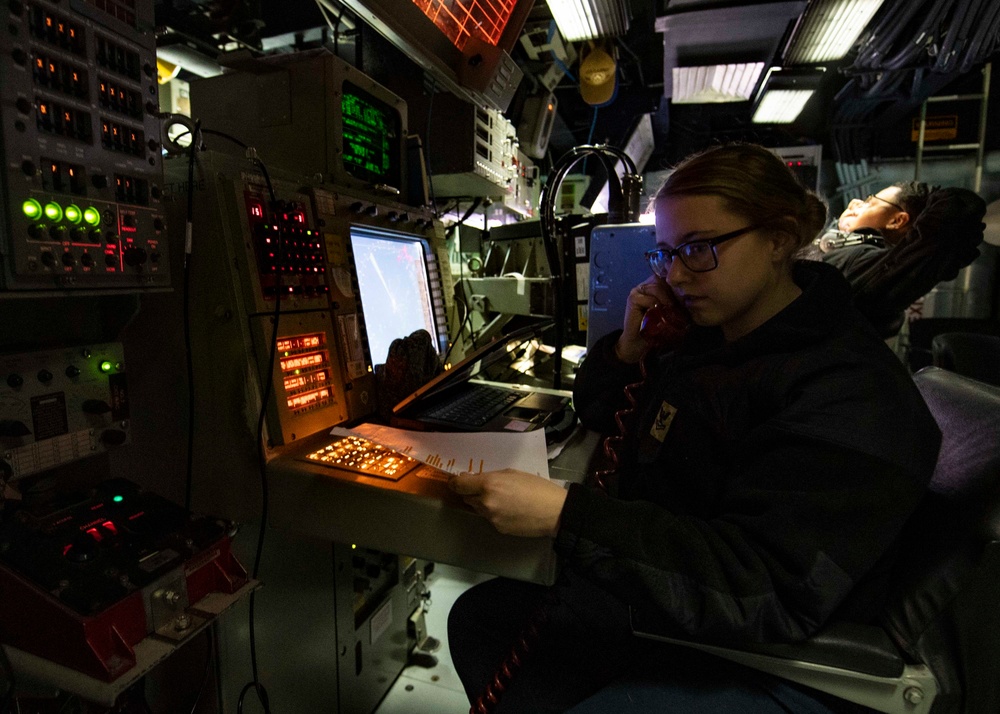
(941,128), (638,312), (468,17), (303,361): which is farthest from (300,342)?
(941,128)

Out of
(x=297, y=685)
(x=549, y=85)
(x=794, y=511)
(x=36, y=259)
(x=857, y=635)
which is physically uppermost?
(x=549, y=85)

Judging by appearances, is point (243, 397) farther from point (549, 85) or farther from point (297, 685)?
point (549, 85)

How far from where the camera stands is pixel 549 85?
3477 mm

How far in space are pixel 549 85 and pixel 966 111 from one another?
4.06 m

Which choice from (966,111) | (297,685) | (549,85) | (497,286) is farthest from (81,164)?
(966,111)

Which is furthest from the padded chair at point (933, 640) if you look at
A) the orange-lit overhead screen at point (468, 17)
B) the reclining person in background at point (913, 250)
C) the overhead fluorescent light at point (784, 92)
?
the overhead fluorescent light at point (784, 92)

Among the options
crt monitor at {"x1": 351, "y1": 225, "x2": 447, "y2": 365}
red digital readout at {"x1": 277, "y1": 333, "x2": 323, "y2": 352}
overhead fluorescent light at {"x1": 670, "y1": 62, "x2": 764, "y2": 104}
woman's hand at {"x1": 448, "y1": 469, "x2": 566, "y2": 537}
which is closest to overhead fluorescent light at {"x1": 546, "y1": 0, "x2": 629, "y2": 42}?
overhead fluorescent light at {"x1": 670, "y1": 62, "x2": 764, "y2": 104}

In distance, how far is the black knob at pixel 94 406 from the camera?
0.92 metres

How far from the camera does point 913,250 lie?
1960mm

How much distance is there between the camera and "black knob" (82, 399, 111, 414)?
92cm

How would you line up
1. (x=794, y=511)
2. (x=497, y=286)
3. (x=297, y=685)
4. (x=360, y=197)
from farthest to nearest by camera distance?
(x=497, y=286) < (x=360, y=197) < (x=297, y=685) < (x=794, y=511)

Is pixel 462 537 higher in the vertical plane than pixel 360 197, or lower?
lower

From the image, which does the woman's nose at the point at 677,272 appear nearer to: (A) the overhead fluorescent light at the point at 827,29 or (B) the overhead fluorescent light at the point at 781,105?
(A) the overhead fluorescent light at the point at 827,29

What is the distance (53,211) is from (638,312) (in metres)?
1.07
